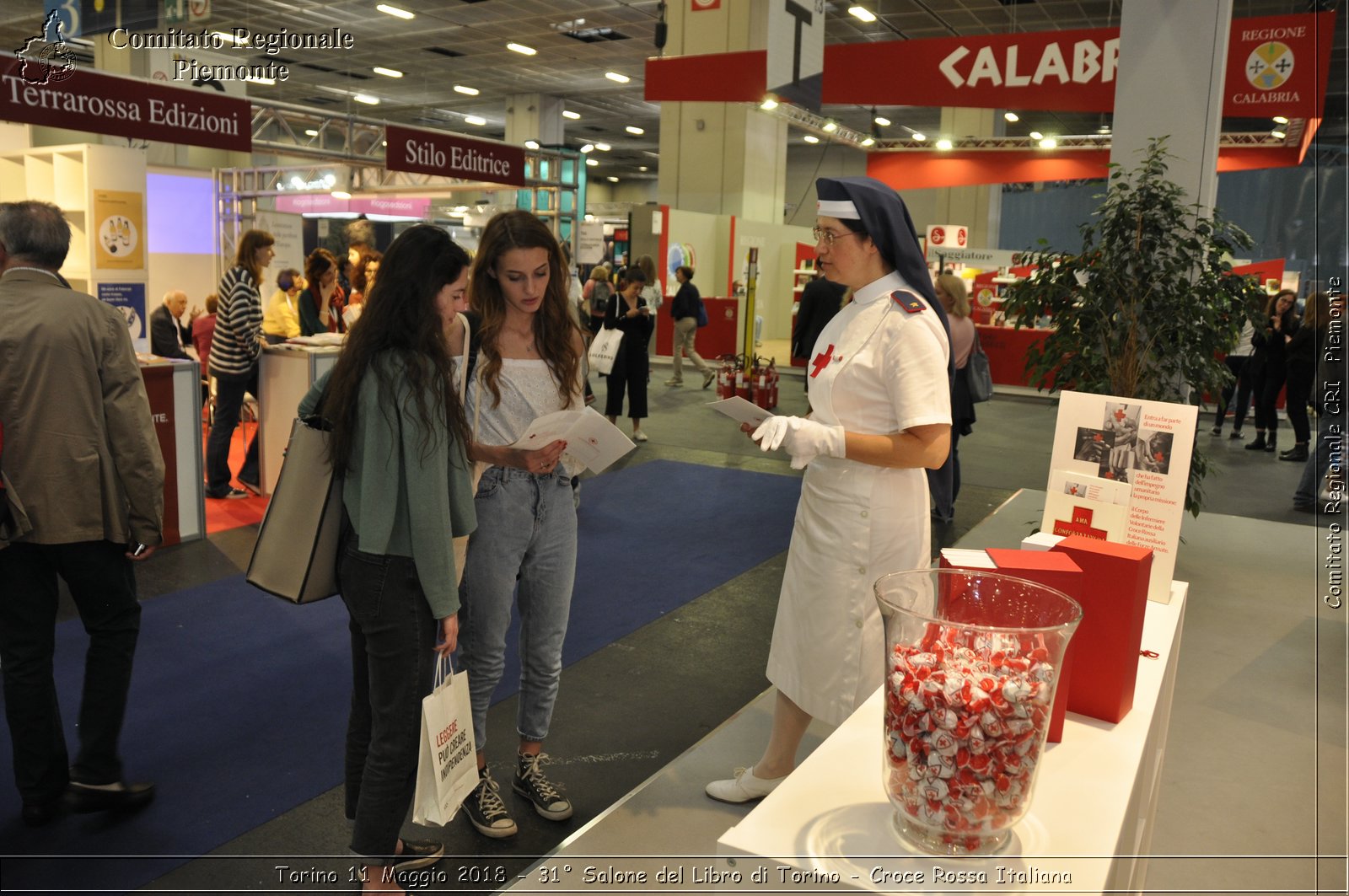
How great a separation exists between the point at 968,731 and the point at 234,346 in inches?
227

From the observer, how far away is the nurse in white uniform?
1.98 m

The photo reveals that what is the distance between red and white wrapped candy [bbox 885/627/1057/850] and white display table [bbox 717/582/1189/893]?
0.05m

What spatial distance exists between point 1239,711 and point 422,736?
2.52m

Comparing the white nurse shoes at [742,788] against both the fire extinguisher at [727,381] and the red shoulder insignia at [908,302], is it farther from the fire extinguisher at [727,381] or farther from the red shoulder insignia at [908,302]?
the fire extinguisher at [727,381]

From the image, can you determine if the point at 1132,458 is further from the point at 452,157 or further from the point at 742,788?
the point at 452,157

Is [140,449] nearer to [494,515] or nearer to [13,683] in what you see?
[13,683]

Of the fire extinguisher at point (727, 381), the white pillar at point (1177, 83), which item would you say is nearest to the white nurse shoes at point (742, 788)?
the white pillar at point (1177, 83)

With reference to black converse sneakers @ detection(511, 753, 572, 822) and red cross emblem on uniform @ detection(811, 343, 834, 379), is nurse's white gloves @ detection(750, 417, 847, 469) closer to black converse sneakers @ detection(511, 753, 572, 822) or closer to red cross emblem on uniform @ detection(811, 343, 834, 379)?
red cross emblem on uniform @ detection(811, 343, 834, 379)

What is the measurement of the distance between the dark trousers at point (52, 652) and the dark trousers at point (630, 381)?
5.79m

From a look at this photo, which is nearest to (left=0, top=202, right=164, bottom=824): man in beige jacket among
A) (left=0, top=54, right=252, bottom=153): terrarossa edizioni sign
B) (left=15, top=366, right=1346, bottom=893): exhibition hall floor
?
(left=15, top=366, right=1346, bottom=893): exhibition hall floor

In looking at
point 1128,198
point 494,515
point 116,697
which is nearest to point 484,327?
point 494,515

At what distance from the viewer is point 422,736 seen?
1.99 m

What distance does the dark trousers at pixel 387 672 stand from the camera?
198cm

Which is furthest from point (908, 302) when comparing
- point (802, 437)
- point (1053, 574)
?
point (1053, 574)
